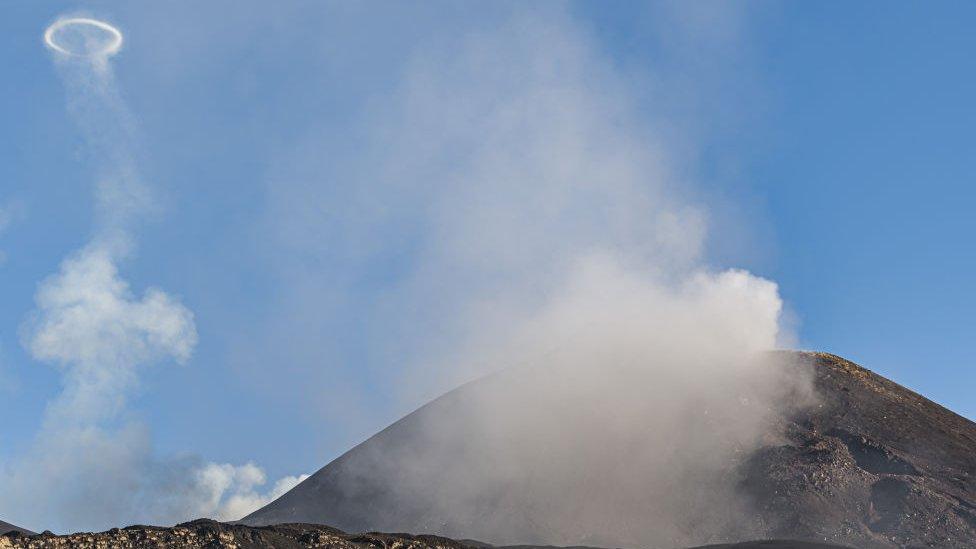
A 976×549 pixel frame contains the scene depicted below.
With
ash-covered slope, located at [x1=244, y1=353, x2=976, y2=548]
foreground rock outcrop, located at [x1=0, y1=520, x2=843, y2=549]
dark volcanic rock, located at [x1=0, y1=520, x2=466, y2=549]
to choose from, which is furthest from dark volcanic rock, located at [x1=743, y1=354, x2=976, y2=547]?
dark volcanic rock, located at [x1=0, y1=520, x2=466, y2=549]

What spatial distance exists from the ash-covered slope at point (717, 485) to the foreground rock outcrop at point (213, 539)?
34143mm

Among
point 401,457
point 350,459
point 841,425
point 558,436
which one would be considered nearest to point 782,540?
point 841,425

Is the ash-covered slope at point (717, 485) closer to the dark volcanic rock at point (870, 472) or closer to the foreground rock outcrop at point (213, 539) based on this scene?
the dark volcanic rock at point (870, 472)

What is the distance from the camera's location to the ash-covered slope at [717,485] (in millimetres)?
81688

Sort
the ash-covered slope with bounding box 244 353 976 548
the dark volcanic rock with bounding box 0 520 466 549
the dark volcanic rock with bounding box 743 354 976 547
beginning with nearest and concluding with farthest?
the dark volcanic rock with bounding box 0 520 466 549 → the dark volcanic rock with bounding box 743 354 976 547 → the ash-covered slope with bounding box 244 353 976 548

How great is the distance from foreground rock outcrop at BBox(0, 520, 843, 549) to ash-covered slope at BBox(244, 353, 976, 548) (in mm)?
34143

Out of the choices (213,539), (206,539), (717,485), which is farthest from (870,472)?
(206,539)

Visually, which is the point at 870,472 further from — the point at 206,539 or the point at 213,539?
the point at 206,539

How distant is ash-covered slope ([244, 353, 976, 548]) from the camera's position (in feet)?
268

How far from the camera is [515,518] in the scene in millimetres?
91375

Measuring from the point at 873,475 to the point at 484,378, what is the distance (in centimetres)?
5510

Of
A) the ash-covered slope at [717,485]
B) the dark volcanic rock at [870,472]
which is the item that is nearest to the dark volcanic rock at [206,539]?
the ash-covered slope at [717,485]

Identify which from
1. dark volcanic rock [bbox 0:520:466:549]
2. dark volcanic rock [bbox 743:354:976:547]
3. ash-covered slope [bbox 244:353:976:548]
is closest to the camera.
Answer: dark volcanic rock [bbox 0:520:466:549]

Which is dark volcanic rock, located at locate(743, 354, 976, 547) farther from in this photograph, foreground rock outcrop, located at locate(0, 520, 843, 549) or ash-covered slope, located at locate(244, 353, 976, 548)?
foreground rock outcrop, located at locate(0, 520, 843, 549)
